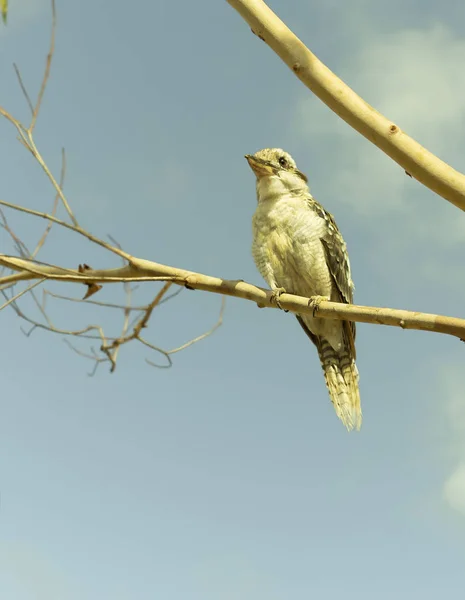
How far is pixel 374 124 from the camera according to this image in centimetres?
235

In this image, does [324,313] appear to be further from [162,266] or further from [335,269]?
[335,269]

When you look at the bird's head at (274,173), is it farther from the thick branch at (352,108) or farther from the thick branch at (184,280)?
the thick branch at (352,108)

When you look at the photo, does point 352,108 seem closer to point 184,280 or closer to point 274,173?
point 184,280

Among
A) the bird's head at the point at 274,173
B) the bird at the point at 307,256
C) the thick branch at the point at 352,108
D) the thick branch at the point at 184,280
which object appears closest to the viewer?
the thick branch at the point at 352,108

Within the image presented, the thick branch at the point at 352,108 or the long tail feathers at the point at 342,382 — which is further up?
the long tail feathers at the point at 342,382

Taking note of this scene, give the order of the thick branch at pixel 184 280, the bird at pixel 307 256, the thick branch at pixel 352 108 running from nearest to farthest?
1. the thick branch at pixel 352 108
2. the thick branch at pixel 184 280
3. the bird at pixel 307 256

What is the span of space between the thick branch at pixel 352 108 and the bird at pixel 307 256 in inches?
105

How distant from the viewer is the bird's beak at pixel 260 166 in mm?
5473

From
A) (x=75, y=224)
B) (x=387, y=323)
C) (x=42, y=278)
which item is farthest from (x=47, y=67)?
(x=387, y=323)

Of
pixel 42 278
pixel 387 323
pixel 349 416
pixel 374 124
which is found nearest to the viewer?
pixel 374 124

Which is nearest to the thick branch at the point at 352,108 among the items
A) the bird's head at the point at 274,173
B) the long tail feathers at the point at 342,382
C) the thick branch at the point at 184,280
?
the thick branch at the point at 184,280

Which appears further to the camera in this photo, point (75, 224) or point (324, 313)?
point (324, 313)

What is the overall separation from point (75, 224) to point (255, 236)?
2.42m

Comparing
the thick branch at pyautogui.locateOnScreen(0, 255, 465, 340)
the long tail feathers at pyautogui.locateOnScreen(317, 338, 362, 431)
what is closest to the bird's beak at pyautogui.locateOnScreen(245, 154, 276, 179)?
the long tail feathers at pyautogui.locateOnScreen(317, 338, 362, 431)
